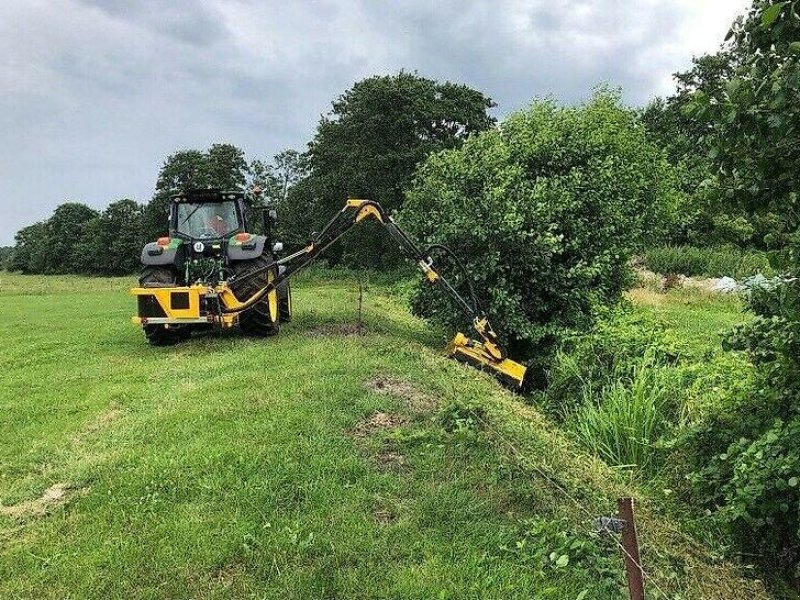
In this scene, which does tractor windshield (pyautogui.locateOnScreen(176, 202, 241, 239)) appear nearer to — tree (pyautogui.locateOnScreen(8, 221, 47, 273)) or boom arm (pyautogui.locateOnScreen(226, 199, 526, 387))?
boom arm (pyautogui.locateOnScreen(226, 199, 526, 387))

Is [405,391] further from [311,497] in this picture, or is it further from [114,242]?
[114,242]

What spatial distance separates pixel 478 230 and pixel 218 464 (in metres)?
6.39

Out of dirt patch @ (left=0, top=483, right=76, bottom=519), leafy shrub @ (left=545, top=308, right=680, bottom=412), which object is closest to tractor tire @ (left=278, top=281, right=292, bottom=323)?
leafy shrub @ (left=545, top=308, right=680, bottom=412)

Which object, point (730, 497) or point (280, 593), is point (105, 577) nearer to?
point (280, 593)

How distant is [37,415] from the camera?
6527mm

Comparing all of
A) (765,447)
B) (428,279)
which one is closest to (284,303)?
(428,279)

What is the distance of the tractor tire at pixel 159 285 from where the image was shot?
32.8 feet

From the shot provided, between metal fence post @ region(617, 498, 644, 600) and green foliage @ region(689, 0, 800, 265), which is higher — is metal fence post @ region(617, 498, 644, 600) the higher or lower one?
the lower one

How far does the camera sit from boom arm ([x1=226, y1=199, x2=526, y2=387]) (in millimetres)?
8641

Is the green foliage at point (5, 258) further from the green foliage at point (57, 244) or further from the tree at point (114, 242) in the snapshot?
the tree at point (114, 242)

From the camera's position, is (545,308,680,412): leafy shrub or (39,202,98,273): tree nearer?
(545,308,680,412): leafy shrub

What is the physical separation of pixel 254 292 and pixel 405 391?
4199 mm

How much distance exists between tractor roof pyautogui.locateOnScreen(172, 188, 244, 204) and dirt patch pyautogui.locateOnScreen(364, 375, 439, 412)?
5604 millimetres

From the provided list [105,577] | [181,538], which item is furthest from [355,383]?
[105,577]
